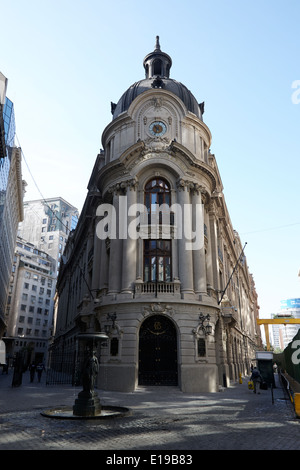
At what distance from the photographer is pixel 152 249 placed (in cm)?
2580

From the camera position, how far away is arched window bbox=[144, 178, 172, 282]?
25328 millimetres

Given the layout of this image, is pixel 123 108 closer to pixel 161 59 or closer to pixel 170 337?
pixel 161 59

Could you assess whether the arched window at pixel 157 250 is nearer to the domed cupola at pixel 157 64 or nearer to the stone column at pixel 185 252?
the stone column at pixel 185 252

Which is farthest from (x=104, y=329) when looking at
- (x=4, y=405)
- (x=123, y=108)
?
(x=123, y=108)

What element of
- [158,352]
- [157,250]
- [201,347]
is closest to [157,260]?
[157,250]

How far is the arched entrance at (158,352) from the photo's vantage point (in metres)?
22.9

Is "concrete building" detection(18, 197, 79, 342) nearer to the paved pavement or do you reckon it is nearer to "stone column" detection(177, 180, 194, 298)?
"stone column" detection(177, 180, 194, 298)

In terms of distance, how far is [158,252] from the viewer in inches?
1012

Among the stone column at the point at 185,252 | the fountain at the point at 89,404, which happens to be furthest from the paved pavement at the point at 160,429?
the stone column at the point at 185,252

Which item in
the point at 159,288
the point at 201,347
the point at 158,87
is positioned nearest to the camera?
the point at 201,347

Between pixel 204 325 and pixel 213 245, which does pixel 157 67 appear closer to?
pixel 213 245

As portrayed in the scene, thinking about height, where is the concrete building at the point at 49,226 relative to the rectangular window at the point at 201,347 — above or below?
above

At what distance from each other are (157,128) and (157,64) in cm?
1254

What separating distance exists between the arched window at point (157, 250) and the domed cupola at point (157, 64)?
16.5 metres
